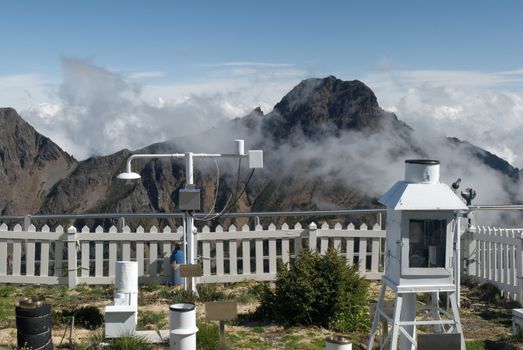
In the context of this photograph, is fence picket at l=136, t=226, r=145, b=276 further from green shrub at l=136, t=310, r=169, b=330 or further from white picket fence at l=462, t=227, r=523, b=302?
white picket fence at l=462, t=227, r=523, b=302

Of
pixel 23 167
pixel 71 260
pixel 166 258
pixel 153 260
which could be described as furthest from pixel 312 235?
pixel 23 167

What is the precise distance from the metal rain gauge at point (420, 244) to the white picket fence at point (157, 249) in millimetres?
5295

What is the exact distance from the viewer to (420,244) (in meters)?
7.60

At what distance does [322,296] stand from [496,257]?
440cm

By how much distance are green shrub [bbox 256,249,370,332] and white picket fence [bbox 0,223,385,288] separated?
2923mm

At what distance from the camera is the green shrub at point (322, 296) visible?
9.80m

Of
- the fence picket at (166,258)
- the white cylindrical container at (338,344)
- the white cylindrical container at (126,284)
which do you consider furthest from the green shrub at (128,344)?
the fence picket at (166,258)

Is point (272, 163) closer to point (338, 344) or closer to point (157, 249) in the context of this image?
point (157, 249)

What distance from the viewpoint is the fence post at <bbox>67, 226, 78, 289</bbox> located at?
12.9m

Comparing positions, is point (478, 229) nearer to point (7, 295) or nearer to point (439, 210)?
point (439, 210)

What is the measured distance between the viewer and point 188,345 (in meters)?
8.02

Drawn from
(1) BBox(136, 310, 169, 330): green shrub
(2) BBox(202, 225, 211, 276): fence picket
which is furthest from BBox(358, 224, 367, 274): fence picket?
(1) BBox(136, 310, 169, 330): green shrub

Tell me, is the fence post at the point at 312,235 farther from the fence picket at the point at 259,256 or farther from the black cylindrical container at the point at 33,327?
the black cylindrical container at the point at 33,327

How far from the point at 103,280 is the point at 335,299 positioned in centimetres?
535
